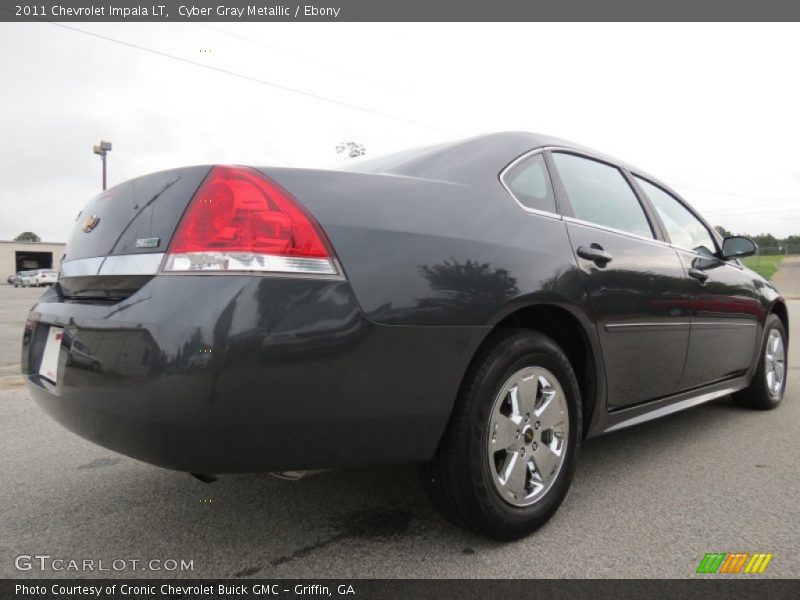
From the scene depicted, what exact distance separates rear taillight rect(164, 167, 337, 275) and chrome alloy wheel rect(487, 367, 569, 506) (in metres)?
0.82

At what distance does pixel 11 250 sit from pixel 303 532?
2577 inches

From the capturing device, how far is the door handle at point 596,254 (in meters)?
2.35

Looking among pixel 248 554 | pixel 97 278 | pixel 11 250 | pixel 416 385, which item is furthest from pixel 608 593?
pixel 11 250

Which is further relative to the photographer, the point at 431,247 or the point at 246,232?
the point at 431,247

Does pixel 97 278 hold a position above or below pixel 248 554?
above

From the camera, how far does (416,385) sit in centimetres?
176

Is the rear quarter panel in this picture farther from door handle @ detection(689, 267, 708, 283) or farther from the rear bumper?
door handle @ detection(689, 267, 708, 283)

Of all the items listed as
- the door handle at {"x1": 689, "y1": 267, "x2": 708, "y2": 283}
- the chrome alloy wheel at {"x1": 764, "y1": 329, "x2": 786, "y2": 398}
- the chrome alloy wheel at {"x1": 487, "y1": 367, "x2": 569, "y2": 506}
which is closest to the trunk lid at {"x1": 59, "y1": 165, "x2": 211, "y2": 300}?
the chrome alloy wheel at {"x1": 487, "y1": 367, "x2": 569, "y2": 506}

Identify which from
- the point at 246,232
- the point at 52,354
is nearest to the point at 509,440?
the point at 246,232

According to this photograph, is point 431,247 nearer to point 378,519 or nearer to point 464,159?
point 464,159

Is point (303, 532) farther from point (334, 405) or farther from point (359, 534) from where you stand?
point (334, 405)

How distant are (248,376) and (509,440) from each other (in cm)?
98

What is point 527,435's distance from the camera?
2.08 metres
